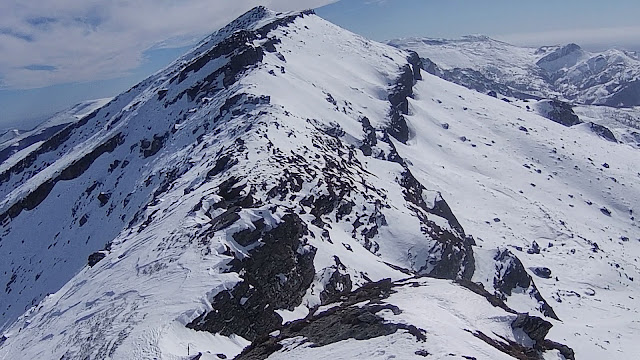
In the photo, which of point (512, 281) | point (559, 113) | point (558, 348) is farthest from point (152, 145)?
point (559, 113)

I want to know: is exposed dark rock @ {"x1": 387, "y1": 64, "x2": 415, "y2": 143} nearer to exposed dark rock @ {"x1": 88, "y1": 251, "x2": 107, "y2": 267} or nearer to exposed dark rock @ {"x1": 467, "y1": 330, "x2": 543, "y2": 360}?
exposed dark rock @ {"x1": 88, "y1": 251, "x2": 107, "y2": 267}

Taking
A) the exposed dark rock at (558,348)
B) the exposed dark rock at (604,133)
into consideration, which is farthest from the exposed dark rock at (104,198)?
the exposed dark rock at (604,133)

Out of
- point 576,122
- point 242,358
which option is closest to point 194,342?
point 242,358

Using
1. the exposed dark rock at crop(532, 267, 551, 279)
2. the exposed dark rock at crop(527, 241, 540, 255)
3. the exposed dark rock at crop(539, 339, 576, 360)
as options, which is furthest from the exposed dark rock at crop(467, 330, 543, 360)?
the exposed dark rock at crop(527, 241, 540, 255)

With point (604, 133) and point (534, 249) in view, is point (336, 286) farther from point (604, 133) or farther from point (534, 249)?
point (604, 133)

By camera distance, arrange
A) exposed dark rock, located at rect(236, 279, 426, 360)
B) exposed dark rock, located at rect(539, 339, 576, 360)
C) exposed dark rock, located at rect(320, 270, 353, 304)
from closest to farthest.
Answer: exposed dark rock, located at rect(236, 279, 426, 360) < exposed dark rock, located at rect(539, 339, 576, 360) < exposed dark rock, located at rect(320, 270, 353, 304)

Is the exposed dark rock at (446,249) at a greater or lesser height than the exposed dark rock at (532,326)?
lesser

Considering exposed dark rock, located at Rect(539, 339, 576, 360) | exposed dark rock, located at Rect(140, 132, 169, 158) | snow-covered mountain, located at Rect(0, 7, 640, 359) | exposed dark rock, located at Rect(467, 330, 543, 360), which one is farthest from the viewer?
exposed dark rock, located at Rect(140, 132, 169, 158)

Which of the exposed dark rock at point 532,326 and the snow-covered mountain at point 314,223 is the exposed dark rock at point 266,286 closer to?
the snow-covered mountain at point 314,223

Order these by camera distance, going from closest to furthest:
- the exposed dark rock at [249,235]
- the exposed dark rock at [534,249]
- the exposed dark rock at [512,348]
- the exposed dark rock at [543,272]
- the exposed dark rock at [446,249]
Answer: the exposed dark rock at [512,348] → the exposed dark rock at [249,235] → the exposed dark rock at [446,249] → the exposed dark rock at [543,272] → the exposed dark rock at [534,249]
